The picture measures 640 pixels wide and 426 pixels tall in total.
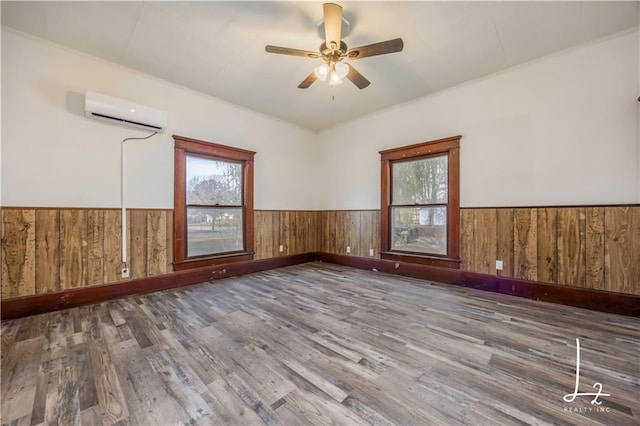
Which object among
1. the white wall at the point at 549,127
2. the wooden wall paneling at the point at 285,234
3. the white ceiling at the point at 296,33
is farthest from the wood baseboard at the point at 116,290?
the white wall at the point at 549,127

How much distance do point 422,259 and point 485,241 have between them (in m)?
0.90

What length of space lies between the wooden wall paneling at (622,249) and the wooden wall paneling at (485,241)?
0.99 m

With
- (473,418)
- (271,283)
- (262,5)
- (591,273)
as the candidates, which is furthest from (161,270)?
(591,273)

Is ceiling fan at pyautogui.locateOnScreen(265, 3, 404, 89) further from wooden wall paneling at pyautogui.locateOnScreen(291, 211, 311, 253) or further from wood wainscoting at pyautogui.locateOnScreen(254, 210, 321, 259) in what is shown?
wooden wall paneling at pyautogui.locateOnScreen(291, 211, 311, 253)

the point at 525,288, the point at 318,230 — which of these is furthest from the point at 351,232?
the point at 525,288

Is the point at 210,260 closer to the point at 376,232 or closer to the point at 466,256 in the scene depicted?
the point at 376,232

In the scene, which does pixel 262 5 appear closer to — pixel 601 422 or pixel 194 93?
pixel 194 93

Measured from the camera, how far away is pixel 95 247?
2.91 metres

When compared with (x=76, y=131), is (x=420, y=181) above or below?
below

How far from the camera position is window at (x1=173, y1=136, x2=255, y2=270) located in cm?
359

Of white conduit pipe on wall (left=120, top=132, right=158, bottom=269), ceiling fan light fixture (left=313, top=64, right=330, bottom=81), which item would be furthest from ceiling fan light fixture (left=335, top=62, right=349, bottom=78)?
white conduit pipe on wall (left=120, top=132, right=158, bottom=269)

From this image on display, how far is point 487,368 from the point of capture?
64.9 inches

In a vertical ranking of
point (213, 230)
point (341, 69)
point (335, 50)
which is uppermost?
point (335, 50)

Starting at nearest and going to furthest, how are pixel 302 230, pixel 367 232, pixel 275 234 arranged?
pixel 367 232 < pixel 275 234 < pixel 302 230
